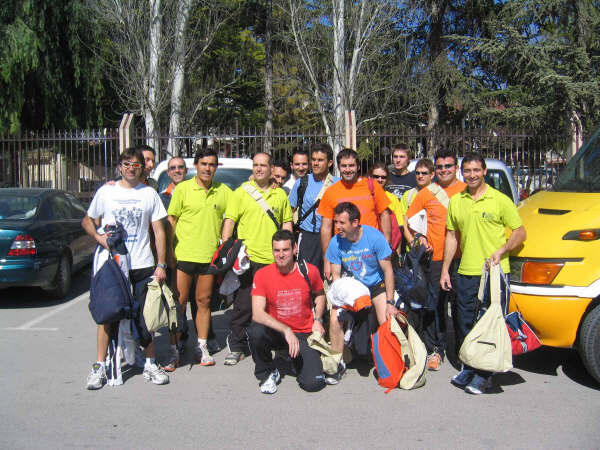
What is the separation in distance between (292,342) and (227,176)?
3785mm

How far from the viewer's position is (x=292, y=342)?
14.6 feet

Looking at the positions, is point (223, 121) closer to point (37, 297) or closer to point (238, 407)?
point (37, 297)

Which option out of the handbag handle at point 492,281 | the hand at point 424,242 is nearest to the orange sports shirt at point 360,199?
the hand at point 424,242

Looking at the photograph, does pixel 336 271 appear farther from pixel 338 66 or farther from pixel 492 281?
pixel 338 66

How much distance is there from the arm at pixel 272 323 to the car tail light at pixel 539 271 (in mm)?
1890

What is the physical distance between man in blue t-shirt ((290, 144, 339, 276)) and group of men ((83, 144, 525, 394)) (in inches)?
0.4

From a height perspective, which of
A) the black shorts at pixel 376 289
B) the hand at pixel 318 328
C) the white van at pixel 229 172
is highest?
the white van at pixel 229 172

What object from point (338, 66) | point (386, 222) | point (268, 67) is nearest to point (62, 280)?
point (386, 222)

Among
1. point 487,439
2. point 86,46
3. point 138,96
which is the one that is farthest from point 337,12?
point 487,439

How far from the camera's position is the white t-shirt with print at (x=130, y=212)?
15.5ft

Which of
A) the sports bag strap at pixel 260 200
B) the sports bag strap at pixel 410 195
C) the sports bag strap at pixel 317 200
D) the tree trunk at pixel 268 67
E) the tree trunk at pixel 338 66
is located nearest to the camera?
the sports bag strap at pixel 260 200

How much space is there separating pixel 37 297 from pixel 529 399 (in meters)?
6.60

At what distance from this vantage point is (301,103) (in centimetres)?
2869

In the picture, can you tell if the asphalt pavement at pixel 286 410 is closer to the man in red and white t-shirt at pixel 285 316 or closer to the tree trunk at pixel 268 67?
the man in red and white t-shirt at pixel 285 316
